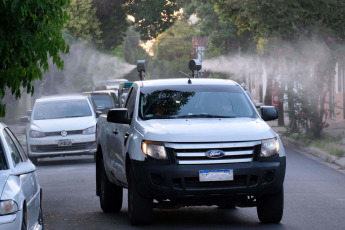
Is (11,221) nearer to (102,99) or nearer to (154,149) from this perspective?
(154,149)

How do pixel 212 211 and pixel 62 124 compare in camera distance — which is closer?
pixel 212 211

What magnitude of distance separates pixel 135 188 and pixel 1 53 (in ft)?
8.37

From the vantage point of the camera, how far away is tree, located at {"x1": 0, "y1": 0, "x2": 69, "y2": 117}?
38.1 ft

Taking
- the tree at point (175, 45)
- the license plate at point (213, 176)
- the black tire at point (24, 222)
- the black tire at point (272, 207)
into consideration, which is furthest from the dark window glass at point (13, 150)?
the tree at point (175, 45)

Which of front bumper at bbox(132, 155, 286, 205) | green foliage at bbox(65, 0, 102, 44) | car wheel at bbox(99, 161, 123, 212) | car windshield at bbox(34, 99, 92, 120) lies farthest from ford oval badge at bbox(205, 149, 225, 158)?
green foliage at bbox(65, 0, 102, 44)

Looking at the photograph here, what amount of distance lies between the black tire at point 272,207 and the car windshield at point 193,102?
1.24 meters

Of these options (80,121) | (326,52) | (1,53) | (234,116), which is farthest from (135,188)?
(326,52)

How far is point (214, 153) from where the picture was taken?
34.7 feet

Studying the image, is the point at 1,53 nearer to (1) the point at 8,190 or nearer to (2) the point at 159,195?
(2) the point at 159,195

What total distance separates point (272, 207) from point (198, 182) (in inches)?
44.0

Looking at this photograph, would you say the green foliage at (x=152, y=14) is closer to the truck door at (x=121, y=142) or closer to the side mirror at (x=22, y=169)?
the truck door at (x=121, y=142)

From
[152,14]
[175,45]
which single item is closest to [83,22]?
[152,14]

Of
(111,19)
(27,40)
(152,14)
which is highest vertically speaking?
(152,14)

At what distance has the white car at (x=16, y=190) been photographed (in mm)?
7688
